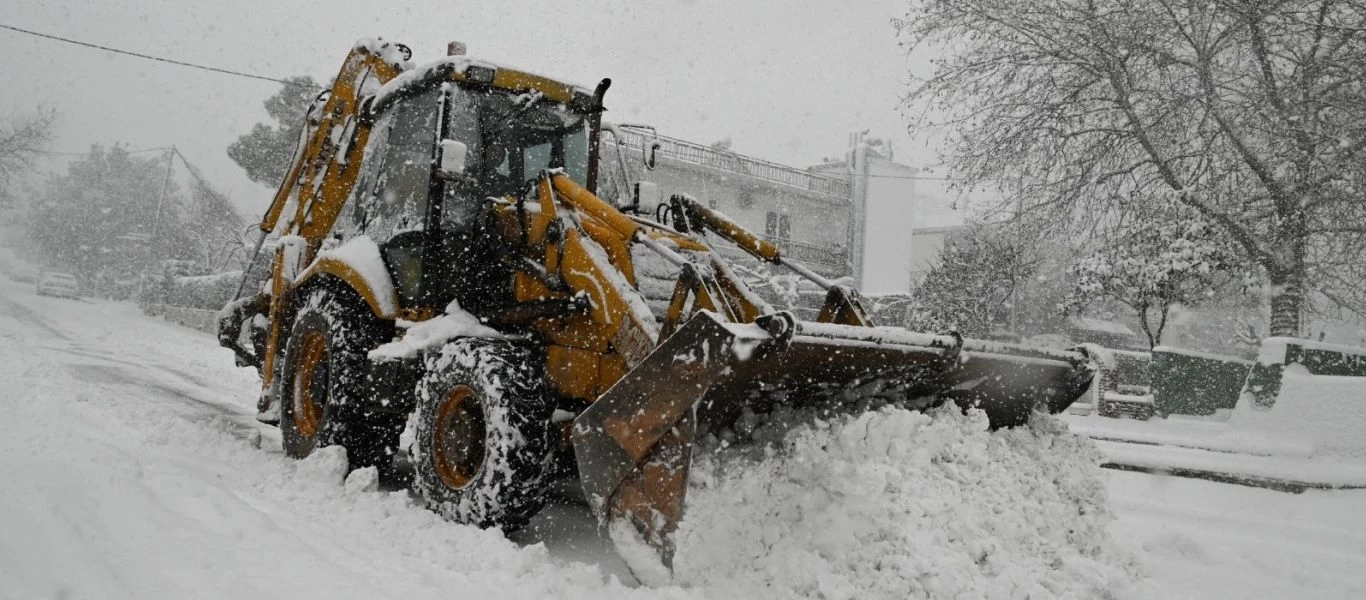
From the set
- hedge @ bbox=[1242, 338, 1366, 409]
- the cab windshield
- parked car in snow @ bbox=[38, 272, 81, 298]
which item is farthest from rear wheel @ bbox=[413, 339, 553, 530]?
parked car in snow @ bbox=[38, 272, 81, 298]

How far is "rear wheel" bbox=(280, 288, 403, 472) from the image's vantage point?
16.6 feet

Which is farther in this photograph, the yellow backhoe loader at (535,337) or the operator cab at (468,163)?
the operator cab at (468,163)

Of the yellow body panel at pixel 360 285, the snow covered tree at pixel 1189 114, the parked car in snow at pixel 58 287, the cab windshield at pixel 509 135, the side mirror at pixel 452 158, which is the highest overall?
the snow covered tree at pixel 1189 114

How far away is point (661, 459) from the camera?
3.24 metres

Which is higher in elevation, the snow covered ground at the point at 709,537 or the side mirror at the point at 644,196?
the side mirror at the point at 644,196

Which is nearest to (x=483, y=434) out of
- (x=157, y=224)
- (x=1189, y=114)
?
(x=1189, y=114)

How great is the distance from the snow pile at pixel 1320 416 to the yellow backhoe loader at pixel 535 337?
4.70m

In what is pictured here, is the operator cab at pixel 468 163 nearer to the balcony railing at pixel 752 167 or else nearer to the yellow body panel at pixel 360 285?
the yellow body panel at pixel 360 285

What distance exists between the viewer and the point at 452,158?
14.2ft

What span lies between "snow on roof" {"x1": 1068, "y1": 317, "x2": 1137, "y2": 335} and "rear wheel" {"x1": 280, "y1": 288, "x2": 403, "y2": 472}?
32971 mm

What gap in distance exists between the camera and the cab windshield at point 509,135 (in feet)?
16.0

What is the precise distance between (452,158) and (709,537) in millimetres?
2349

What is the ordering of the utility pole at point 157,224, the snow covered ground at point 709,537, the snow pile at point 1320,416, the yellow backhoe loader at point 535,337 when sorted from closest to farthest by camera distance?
1. the snow covered ground at point 709,537
2. the yellow backhoe loader at point 535,337
3. the snow pile at point 1320,416
4. the utility pole at point 157,224

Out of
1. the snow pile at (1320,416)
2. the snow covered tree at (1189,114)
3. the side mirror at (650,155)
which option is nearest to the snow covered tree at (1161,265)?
the snow covered tree at (1189,114)
